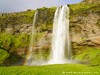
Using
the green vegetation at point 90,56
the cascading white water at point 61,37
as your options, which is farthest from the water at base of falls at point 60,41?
the green vegetation at point 90,56

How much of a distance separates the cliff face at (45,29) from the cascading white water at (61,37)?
1.57 meters

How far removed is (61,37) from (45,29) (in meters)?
6.89

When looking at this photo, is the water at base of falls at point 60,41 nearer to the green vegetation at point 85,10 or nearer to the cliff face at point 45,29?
the cliff face at point 45,29

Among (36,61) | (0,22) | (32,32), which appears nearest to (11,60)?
(36,61)

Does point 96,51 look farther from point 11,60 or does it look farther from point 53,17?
point 11,60

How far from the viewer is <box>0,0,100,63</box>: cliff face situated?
8612cm

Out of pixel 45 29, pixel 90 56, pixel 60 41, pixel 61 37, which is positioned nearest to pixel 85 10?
pixel 61 37

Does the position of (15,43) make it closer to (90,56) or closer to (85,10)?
(85,10)

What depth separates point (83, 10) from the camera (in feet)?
290

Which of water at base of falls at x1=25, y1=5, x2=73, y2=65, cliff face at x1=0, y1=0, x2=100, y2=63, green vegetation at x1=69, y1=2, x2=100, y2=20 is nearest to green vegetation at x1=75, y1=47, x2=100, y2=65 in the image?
cliff face at x1=0, y1=0, x2=100, y2=63

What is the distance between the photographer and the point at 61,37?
8969cm

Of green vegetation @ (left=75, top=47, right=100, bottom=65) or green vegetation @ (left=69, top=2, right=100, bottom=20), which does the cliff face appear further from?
green vegetation @ (left=75, top=47, right=100, bottom=65)

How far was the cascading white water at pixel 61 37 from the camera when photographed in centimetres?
8712

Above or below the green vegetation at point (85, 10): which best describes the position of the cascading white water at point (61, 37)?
below
